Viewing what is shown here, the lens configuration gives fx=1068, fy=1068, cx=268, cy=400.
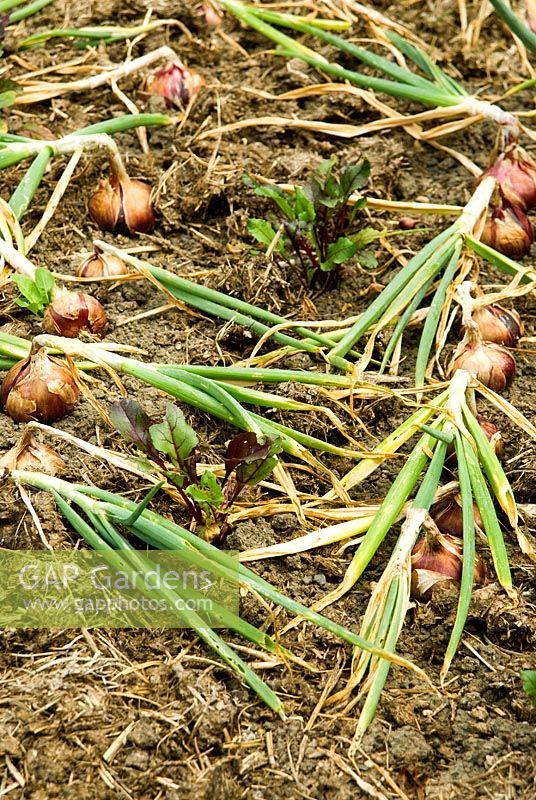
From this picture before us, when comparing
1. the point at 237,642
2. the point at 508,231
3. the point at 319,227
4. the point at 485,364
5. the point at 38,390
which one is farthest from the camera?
the point at 508,231

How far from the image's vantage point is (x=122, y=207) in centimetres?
232

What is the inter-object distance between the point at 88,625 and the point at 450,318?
3.14 ft

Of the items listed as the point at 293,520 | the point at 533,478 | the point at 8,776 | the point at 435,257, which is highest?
the point at 435,257

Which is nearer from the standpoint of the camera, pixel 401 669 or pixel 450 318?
pixel 401 669

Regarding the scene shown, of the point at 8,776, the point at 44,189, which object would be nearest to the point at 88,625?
the point at 8,776

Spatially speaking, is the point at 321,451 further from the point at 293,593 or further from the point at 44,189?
the point at 44,189

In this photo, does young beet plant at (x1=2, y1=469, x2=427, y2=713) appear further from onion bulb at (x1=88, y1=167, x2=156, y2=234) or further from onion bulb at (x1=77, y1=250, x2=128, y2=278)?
onion bulb at (x1=88, y1=167, x2=156, y2=234)

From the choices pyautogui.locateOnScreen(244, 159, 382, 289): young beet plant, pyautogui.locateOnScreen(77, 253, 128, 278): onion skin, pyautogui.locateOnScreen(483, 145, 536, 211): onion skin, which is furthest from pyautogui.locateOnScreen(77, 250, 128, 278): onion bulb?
pyautogui.locateOnScreen(483, 145, 536, 211): onion skin

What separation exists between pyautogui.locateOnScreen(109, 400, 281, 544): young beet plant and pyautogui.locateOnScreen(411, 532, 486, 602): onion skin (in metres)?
0.28

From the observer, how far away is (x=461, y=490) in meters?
1.72

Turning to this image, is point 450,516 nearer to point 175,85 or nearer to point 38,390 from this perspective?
point 38,390

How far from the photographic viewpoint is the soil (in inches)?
56.9

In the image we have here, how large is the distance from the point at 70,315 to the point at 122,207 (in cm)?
39

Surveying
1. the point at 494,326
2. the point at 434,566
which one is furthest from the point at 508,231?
the point at 434,566
